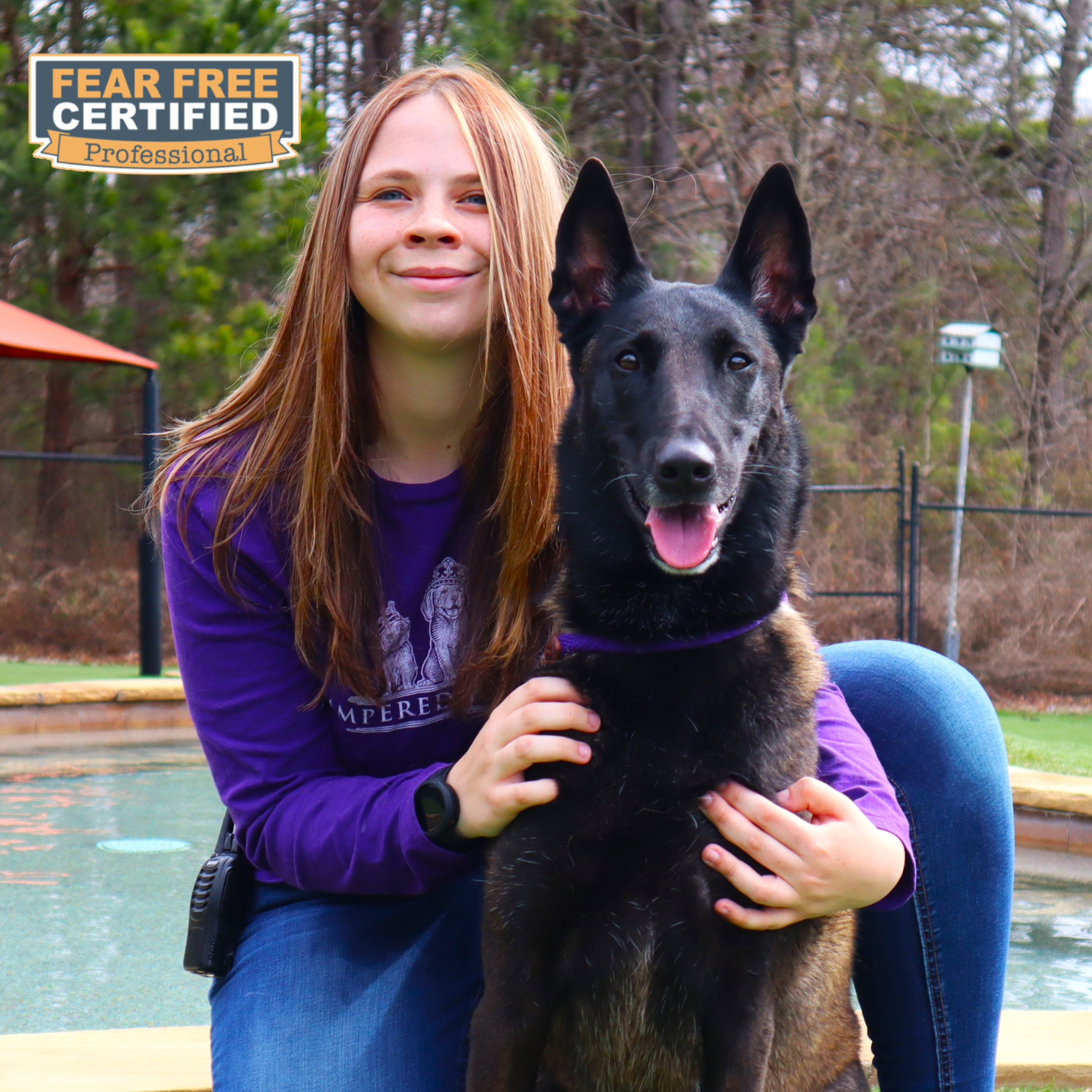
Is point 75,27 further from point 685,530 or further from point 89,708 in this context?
point 685,530

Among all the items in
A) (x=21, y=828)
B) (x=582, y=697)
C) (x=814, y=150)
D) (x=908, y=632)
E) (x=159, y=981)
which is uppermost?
(x=814, y=150)

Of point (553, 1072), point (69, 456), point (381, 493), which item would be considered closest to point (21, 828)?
point (381, 493)

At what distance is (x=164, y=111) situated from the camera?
8.65m

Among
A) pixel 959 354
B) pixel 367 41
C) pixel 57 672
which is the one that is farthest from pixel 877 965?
pixel 367 41

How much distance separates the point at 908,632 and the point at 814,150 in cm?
467

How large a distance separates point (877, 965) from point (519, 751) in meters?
0.76

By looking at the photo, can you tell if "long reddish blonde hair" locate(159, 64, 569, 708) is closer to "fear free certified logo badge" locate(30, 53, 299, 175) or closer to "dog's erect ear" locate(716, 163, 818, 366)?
"dog's erect ear" locate(716, 163, 818, 366)

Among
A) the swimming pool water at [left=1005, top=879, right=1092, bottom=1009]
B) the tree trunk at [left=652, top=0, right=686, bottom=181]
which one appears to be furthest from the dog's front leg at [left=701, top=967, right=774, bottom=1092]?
the tree trunk at [left=652, top=0, right=686, bottom=181]

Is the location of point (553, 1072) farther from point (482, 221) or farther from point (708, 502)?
point (482, 221)

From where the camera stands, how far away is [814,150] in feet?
37.2

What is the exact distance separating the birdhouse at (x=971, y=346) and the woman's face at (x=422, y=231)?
8191 mm

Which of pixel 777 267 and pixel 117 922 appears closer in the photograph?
pixel 777 267

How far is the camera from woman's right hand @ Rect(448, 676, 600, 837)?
5.13ft

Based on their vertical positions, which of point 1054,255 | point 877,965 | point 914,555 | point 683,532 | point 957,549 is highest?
point 1054,255
